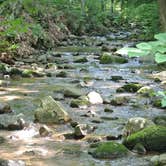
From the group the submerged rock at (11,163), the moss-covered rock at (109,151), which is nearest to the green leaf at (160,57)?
the submerged rock at (11,163)

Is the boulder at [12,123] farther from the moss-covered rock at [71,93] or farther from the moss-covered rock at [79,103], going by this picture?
the moss-covered rock at [71,93]

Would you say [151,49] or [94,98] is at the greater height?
[151,49]

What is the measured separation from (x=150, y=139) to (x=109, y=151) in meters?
0.64

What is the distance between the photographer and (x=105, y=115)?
7.86 metres

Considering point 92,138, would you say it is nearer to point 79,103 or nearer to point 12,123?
point 12,123

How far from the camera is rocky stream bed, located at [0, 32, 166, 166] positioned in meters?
5.60

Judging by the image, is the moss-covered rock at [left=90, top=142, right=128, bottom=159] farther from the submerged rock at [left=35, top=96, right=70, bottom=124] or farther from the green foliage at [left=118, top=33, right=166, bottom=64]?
the green foliage at [left=118, top=33, right=166, bottom=64]

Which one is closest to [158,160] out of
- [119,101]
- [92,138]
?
[92,138]

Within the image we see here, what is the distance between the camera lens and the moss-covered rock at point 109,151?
5574mm

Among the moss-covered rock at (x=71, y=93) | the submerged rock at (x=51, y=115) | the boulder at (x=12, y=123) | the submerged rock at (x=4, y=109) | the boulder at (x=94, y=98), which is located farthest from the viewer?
the moss-covered rock at (x=71, y=93)

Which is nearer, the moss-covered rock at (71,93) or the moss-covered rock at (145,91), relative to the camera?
the moss-covered rock at (71,93)

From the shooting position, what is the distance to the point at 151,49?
1464 millimetres

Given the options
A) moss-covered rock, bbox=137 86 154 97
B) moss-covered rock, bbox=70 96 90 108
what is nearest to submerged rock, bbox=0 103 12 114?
moss-covered rock, bbox=70 96 90 108

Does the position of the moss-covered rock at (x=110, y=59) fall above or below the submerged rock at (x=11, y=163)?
below
